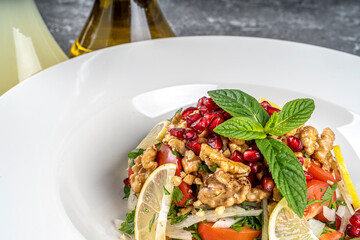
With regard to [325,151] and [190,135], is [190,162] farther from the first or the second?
[325,151]

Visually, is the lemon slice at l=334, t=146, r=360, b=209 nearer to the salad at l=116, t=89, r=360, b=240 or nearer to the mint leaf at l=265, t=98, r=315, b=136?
the salad at l=116, t=89, r=360, b=240

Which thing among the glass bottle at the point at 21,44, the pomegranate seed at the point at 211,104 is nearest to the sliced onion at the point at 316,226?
the pomegranate seed at the point at 211,104

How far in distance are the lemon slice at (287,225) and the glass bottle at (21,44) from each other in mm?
2822

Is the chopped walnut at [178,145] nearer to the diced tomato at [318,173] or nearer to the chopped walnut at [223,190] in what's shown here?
the chopped walnut at [223,190]

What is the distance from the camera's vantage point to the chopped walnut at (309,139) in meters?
3.35

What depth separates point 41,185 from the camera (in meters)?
3.30

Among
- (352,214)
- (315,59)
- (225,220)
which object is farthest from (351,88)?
(225,220)

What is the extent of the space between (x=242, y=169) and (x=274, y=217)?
37 centimetres

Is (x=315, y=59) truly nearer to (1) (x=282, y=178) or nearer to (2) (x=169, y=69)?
(2) (x=169, y=69)

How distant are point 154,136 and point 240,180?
3.28 feet

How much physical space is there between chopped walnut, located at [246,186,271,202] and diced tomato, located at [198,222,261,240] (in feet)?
0.77

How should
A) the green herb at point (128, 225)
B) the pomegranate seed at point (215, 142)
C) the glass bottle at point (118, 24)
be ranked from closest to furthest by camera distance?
the pomegranate seed at point (215, 142) < the green herb at point (128, 225) < the glass bottle at point (118, 24)

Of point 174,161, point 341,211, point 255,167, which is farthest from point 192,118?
point 341,211

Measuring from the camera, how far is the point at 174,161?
3344 mm
